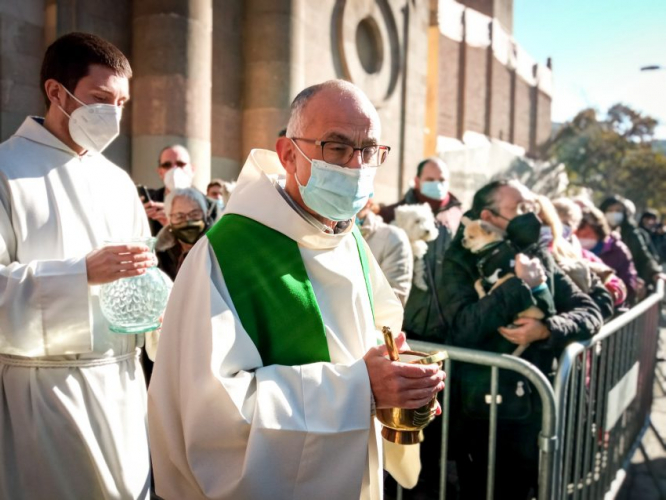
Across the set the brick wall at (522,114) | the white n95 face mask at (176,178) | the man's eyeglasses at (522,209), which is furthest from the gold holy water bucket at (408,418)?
the brick wall at (522,114)

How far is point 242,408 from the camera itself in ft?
5.02

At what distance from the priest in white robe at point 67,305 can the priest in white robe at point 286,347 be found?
0.60 m

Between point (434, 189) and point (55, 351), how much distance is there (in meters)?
4.19

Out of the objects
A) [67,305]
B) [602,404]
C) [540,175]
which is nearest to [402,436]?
[67,305]

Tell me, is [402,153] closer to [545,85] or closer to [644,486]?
[644,486]

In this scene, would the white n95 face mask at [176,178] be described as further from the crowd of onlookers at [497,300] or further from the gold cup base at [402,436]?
the gold cup base at [402,436]

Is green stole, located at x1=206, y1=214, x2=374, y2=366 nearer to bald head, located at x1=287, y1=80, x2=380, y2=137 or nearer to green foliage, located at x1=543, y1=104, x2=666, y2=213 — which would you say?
bald head, located at x1=287, y1=80, x2=380, y2=137

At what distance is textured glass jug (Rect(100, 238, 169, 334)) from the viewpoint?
7.30 feet

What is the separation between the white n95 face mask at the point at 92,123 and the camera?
2332 millimetres

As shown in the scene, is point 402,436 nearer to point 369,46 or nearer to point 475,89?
point 369,46

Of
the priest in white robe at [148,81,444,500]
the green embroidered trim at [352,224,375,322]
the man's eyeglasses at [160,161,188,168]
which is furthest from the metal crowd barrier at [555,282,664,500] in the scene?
the man's eyeglasses at [160,161,188,168]

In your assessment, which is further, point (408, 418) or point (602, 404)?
point (602, 404)

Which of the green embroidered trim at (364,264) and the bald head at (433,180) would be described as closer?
Answer: the green embroidered trim at (364,264)

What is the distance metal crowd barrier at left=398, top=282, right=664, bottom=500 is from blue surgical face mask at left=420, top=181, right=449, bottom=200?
2.06 meters
